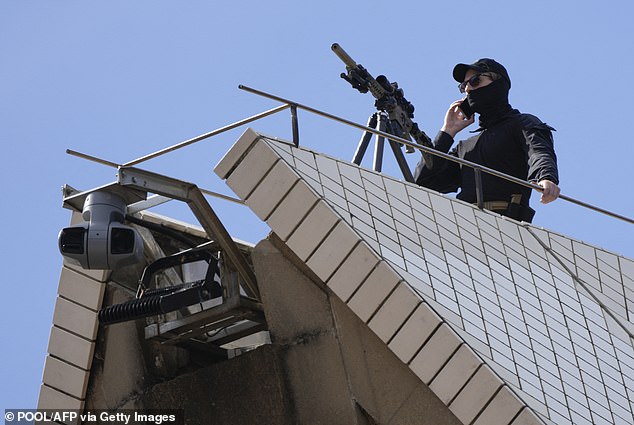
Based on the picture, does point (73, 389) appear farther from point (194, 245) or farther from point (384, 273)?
point (384, 273)

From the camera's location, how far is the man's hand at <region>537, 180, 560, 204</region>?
11609 millimetres

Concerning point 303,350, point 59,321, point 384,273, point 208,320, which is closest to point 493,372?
point 384,273

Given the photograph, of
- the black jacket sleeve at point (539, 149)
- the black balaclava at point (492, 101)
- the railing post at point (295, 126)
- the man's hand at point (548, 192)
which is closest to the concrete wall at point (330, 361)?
the railing post at point (295, 126)

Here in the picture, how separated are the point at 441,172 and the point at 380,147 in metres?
1.94

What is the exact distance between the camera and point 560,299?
11.1 meters

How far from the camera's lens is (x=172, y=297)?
10367 millimetres

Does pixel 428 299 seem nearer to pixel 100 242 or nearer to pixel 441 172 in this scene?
pixel 100 242

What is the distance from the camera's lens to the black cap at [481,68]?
1345cm

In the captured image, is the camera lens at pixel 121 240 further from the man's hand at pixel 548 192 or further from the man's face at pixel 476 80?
the man's face at pixel 476 80

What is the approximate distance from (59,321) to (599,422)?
13.5 feet

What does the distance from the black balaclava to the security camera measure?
427cm

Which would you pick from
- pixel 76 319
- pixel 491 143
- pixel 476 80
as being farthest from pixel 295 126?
pixel 476 80

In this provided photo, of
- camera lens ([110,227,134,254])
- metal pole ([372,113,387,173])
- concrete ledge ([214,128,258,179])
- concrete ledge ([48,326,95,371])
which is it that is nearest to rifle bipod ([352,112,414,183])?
metal pole ([372,113,387,173])

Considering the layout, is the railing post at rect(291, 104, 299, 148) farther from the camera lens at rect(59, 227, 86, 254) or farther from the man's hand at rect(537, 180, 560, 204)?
the man's hand at rect(537, 180, 560, 204)
